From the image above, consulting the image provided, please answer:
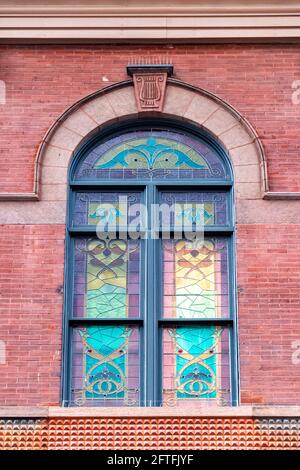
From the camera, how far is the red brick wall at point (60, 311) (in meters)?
12.7

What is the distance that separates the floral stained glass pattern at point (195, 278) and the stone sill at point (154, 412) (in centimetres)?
132

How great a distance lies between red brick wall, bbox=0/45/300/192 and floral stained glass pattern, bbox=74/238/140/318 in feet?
3.65

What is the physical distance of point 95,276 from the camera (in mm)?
13531

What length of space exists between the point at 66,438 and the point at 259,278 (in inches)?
114

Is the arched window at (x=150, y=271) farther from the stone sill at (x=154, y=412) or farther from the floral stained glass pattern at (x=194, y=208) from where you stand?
the stone sill at (x=154, y=412)

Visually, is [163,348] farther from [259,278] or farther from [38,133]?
[38,133]

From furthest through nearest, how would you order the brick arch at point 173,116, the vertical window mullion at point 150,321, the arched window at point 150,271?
the brick arch at point 173,116
the arched window at point 150,271
the vertical window mullion at point 150,321

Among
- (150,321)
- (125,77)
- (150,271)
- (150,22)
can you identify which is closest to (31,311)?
(150,321)

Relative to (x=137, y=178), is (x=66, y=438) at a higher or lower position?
lower

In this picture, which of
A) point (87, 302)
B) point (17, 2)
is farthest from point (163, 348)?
→ point (17, 2)

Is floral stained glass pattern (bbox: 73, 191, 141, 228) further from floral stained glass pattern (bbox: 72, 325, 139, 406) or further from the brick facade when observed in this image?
floral stained glass pattern (bbox: 72, 325, 139, 406)

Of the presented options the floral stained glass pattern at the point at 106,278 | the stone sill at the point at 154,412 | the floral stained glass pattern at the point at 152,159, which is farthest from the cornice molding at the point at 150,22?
the stone sill at the point at 154,412

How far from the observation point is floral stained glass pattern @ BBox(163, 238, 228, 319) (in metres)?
13.3
